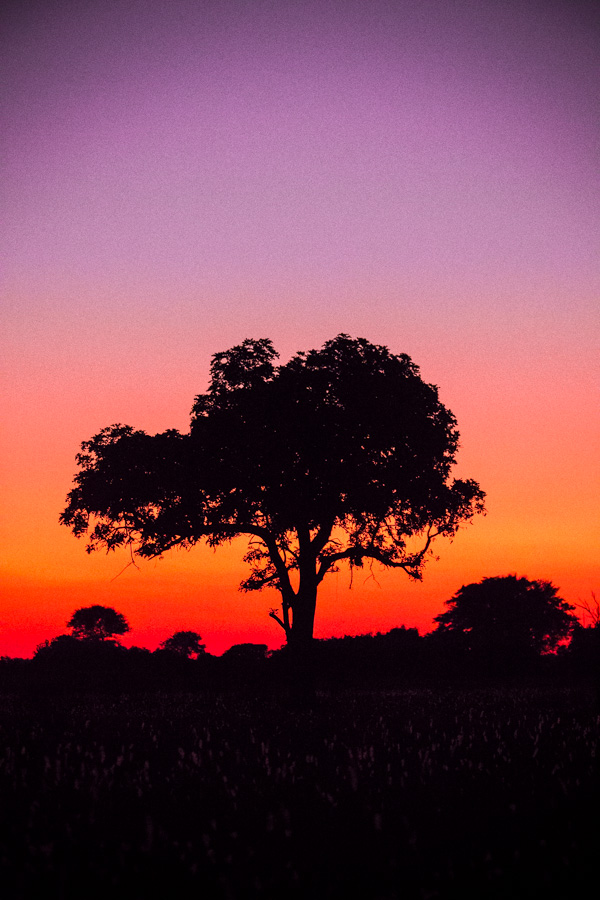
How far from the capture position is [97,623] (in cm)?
8525

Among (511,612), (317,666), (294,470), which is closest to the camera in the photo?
(294,470)

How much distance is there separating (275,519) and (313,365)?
20.0 ft

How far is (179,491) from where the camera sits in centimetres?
2361

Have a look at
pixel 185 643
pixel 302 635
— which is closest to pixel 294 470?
pixel 302 635

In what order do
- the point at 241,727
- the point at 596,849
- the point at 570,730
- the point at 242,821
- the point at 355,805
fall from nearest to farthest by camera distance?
the point at 596,849 < the point at 242,821 < the point at 355,805 < the point at 570,730 < the point at 241,727

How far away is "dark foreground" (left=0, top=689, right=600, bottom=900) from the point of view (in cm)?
643

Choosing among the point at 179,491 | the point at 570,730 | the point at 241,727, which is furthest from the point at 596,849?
the point at 179,491

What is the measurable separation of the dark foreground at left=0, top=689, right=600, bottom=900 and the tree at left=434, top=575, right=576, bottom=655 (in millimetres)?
48290

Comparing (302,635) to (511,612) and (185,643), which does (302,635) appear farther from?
(185,643)

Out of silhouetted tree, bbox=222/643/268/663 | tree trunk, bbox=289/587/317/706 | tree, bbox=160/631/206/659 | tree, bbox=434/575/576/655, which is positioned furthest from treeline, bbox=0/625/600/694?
tree, bbox=160/631/206/659

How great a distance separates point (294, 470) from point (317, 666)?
14.9 meters

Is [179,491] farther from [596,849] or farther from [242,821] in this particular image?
[596,849]

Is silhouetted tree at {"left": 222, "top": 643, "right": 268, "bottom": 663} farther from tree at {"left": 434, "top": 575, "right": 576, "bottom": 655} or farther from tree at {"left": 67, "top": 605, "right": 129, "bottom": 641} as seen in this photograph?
tree at {"left": 67, "top": 605, "right": 129, "bottom": 641}

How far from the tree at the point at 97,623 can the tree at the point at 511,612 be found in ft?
148
